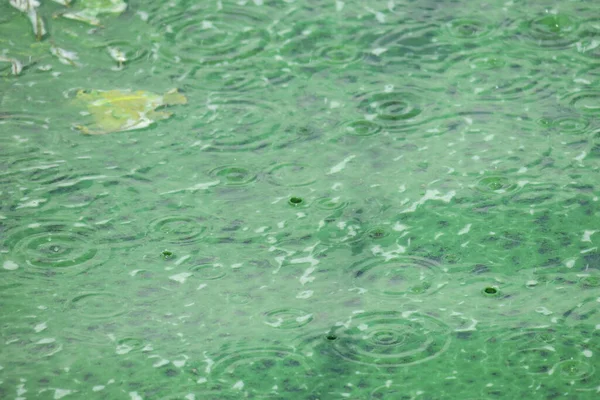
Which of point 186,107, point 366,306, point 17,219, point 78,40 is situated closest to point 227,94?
point 186,107

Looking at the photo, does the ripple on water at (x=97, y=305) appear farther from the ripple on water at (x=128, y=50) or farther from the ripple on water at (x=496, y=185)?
the ripple on water at (x=128, y=50)

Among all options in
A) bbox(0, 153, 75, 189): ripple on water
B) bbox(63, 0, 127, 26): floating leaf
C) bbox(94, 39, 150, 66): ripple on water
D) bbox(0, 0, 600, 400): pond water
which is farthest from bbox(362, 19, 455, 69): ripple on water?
bbox(0, 153, 75, 189): ripple on water

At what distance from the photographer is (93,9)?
3.25 meters

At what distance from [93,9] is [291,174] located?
101cm

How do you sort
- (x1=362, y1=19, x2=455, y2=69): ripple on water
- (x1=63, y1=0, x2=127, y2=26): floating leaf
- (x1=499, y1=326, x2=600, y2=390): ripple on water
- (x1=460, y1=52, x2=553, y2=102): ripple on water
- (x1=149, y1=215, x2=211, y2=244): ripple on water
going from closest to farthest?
1. (x1=499, y1=326, x2=600, y2=390): ripple on water
2. (x1=149, y1=215, x2=211, y2=244): ripple on water
3. (x1=460, y1=52, x2=553, y2=102): ripple on water
4. (x1=362, y1=19, x2=455, y2=69): ripple on water
5. (x1=63, y1=0, x2=127, y2=26): floating leaf

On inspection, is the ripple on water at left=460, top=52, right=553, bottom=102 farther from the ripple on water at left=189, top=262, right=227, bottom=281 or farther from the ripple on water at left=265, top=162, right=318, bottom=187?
A: the ripple on water at left=189, top=262, right=227, bottom=281

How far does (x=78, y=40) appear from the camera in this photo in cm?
314

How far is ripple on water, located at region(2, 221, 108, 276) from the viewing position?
2334 mm

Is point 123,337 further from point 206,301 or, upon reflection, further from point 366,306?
point 366,306

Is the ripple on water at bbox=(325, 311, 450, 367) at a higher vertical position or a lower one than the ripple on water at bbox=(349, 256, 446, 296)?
lower

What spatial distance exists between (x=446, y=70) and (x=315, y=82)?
0.37 m

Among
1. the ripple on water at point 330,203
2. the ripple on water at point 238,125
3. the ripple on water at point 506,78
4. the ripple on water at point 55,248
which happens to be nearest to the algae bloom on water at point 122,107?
the ripple on water at point 238,125

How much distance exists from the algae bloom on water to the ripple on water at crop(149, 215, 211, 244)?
428mm

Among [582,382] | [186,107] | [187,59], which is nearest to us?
[582,382]
